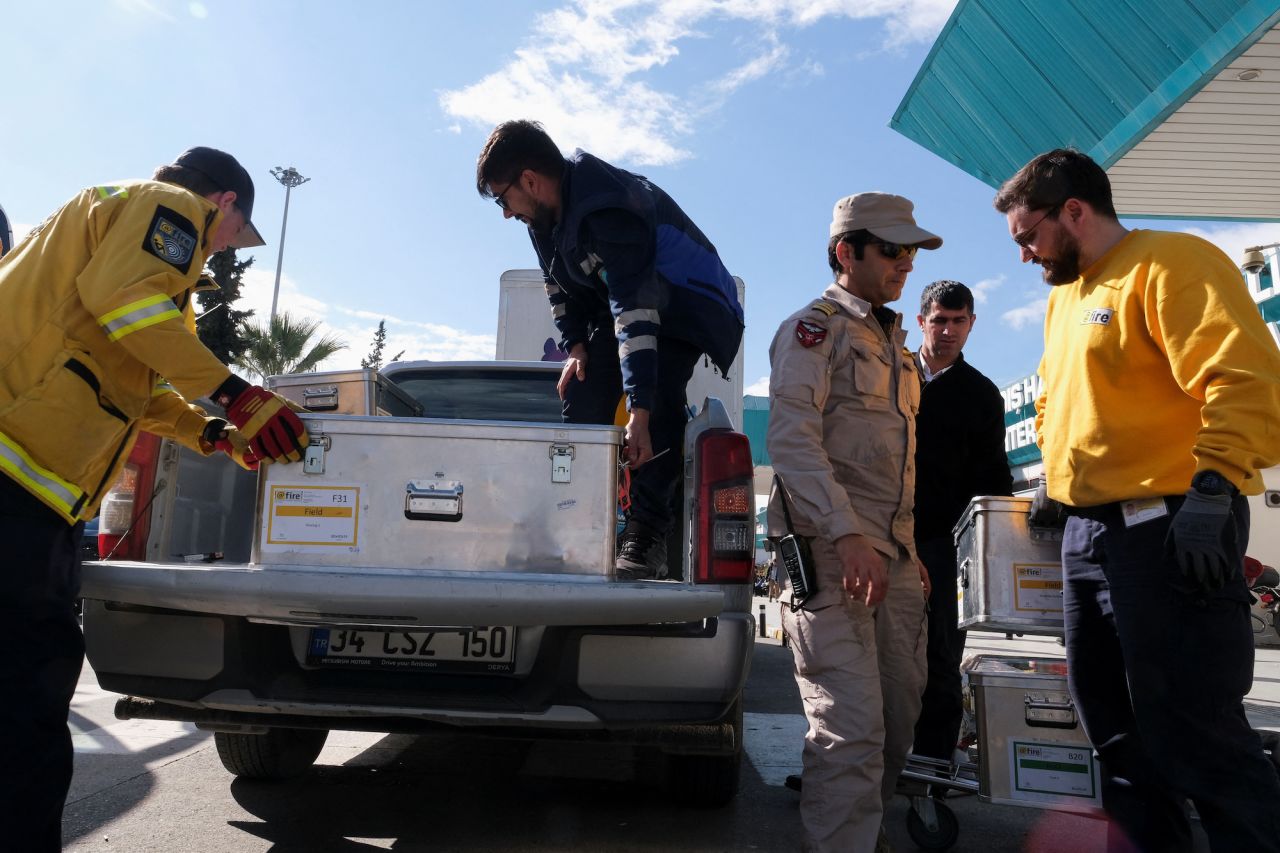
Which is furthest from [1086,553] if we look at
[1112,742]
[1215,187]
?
[1215,187]

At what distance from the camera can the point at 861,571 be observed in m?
2.27

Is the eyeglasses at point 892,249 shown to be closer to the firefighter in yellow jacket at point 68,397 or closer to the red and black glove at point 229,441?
the firefighter in yellow jacket at point 68,397

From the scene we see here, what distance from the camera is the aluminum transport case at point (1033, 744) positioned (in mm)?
2639

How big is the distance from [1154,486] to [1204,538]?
0.72 ft

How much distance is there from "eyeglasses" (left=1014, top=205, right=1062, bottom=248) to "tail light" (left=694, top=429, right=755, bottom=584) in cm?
93

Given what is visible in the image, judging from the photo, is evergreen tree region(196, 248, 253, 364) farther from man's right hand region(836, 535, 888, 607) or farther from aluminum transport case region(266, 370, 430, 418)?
man's right hand region(836, 535, 888, 607)

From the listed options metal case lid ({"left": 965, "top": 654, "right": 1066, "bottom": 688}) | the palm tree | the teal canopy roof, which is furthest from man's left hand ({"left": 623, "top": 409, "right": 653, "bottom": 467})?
the palm tree

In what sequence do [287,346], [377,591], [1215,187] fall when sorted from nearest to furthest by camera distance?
[377,591], [1215,187], [287,346]

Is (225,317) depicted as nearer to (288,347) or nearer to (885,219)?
(288,347)

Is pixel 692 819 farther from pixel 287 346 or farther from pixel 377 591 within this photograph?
pixel 287 346

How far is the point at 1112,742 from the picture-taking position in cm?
242

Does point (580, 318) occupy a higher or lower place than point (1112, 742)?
higher

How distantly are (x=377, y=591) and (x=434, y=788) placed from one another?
5.45 feet

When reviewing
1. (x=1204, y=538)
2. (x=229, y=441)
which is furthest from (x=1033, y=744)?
(x=229, y=441)
